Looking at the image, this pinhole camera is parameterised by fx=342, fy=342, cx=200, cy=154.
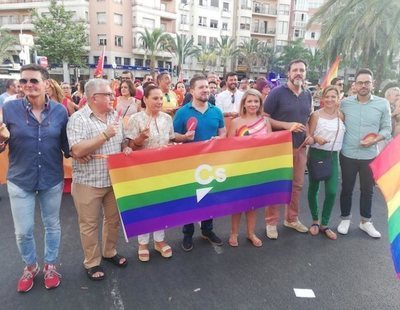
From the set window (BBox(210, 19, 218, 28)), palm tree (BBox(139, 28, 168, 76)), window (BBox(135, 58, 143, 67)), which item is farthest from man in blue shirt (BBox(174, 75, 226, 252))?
window (BBox(210, 19, 218, 28))

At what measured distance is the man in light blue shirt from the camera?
413 cm

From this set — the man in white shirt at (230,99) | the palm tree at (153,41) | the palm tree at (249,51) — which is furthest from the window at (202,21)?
the man in white shirt at (230,99)

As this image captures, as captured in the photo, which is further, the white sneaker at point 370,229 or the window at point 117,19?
the window at point 117,19

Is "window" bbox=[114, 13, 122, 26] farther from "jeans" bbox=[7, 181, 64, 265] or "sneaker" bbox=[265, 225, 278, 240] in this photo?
"jeans" bbox=[7, 181, 64, 265]

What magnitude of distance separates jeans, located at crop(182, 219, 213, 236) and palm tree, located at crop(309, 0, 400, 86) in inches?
356

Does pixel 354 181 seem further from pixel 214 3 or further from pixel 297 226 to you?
pixel 214 3

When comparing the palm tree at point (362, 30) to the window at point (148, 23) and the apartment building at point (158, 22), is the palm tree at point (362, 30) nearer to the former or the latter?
the apartment building at point (158, 22)

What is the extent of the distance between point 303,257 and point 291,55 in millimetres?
51305

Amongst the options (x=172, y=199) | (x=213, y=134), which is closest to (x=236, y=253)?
(x=172, y=199)

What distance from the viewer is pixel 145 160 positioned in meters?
3.41

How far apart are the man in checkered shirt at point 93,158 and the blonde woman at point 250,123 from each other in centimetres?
137

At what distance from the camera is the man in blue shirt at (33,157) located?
2.87 meters

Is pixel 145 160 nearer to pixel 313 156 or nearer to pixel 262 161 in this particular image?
pixel 262 161

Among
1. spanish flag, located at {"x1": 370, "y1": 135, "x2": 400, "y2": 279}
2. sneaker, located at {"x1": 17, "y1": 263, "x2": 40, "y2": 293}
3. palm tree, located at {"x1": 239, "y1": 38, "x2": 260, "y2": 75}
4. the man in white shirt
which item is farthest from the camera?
palm tree, located at {"x1": 239, "y1": 38, "x2": 260, "y2": 75}
